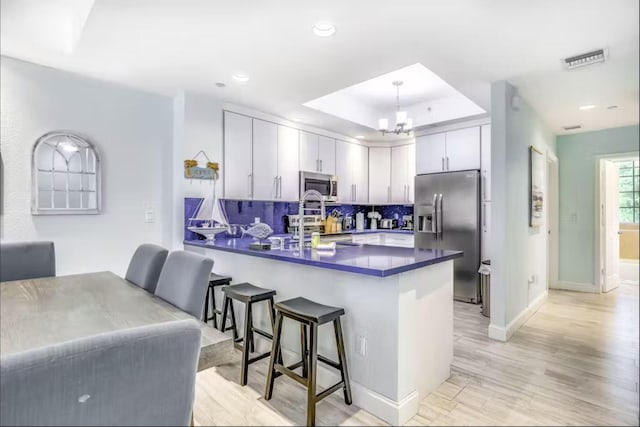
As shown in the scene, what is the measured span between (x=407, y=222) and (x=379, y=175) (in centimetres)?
87

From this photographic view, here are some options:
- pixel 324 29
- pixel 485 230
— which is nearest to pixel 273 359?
pixel 324 29

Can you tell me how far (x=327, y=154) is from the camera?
15.6 ft

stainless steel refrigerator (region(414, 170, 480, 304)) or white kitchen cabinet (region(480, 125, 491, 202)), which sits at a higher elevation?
white kitchen cabinet (region(480, 125, 491, 202))

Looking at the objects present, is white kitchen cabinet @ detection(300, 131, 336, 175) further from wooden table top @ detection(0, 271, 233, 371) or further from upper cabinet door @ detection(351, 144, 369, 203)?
wooden table top @ detection(0, 271, 233, 371)

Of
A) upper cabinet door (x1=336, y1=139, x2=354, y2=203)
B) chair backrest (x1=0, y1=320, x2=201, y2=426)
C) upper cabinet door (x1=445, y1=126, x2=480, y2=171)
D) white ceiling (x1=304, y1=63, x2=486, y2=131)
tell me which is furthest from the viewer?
upper cabinet door (x1=336, y1=139, x2=354, y2=203)

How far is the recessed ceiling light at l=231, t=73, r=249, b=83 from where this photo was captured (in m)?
2.82

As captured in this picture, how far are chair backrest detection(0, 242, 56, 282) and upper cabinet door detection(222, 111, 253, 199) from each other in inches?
63.1

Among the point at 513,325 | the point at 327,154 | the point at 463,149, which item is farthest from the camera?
the point at 327,154

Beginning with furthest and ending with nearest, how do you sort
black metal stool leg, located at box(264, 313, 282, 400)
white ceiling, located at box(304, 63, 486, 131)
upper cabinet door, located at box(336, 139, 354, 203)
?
upper cabinet door, located at box(336, 139, 354, 203) → white ceiling, located at box(304, 63, 486, 131) → black metal stool leg, located at box(264, 313, 282, 400)

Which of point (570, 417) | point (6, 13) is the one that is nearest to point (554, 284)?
point (570, 417)

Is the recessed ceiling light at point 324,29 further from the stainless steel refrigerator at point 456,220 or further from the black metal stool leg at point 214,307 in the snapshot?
the stainless steel refrigerator at point 456,220

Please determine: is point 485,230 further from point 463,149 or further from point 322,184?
point 322,184

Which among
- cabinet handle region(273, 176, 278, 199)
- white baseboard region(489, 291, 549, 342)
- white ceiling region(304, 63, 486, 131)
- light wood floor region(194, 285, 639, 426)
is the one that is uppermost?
white ceiling region(304, 63, 486, 131)

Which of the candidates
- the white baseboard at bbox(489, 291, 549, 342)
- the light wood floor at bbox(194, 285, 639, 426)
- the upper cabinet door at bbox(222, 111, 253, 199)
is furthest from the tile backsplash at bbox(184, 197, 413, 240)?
the white baseboard at bbox(489, 291, 549, 342)
